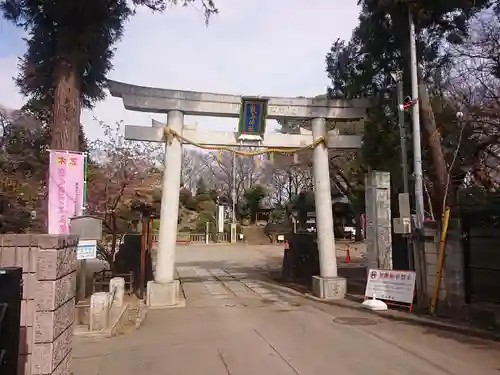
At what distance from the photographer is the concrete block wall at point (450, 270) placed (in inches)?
364

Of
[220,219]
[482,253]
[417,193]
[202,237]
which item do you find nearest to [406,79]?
[417,193]

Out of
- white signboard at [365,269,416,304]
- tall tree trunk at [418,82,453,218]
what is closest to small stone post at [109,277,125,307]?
white signboard at [365,269,416,304]

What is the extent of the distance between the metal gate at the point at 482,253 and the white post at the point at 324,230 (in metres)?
4.24

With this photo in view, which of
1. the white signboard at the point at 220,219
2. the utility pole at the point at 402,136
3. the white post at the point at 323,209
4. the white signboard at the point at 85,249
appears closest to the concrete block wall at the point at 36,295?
the white signboard at the point at 85,249

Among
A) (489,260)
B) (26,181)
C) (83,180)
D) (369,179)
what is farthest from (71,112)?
(489,260)

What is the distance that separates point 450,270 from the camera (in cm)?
951

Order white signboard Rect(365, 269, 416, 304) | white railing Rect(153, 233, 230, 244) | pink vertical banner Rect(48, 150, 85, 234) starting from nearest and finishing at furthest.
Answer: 1. pink vertical banner Rect(48, 150, 85, 234)
2. white signboard Rect(365, 269, 416, 304)
3. white railing Rect(153, 233, 230, 244)

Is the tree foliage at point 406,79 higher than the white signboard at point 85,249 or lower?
higher

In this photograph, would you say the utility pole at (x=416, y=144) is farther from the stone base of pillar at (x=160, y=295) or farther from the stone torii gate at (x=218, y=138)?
the stone base of pillar at (x=160, y=295)

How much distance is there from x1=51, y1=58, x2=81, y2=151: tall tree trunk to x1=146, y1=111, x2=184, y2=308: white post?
3.28 meters

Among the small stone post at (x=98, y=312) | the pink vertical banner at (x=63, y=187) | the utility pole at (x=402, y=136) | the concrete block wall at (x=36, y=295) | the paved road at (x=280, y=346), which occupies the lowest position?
the paved road at (x=280, y=346)

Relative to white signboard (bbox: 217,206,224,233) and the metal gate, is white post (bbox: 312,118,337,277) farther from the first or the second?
white signboard (bbox: 217,206,224,233)

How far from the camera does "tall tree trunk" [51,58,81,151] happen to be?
9.55m

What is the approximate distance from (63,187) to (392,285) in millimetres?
7926
